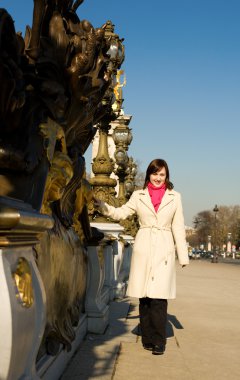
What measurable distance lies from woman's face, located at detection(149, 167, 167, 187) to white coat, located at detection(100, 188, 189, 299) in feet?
0.41

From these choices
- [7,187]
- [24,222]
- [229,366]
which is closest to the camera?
[24,222]

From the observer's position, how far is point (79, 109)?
12.7ft

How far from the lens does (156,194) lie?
582 cm

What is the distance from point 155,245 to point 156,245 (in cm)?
1

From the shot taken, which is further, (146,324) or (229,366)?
(146,324)

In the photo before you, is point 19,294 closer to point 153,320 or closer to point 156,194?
point 153,320

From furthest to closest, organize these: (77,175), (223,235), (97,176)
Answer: (223,235)
(97,176)
(77,175)

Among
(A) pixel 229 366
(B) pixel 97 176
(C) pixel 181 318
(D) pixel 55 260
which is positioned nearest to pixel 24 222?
(D) pixel 55 260

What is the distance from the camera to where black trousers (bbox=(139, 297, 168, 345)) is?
5.23 m

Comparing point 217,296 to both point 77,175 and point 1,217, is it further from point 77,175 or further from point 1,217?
point 1,217

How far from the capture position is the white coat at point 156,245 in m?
5.54

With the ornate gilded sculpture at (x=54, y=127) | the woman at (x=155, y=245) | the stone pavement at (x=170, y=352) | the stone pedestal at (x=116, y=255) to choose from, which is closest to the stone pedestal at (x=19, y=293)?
the ornate gilded sculpture at (x=54, y=127)

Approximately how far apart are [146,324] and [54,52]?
3235mm

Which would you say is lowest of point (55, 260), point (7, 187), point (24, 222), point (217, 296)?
point (217, 296)
